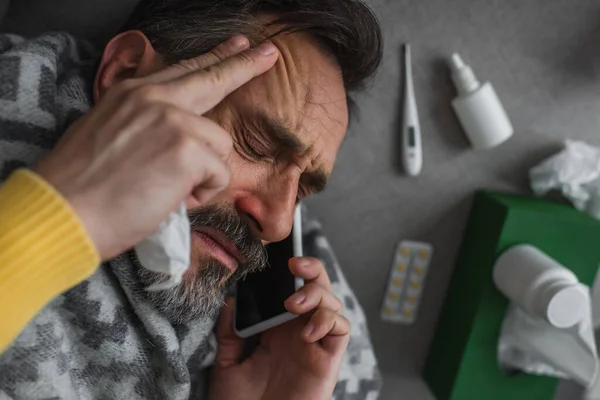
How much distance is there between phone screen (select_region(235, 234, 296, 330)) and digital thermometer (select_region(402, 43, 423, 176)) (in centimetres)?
31

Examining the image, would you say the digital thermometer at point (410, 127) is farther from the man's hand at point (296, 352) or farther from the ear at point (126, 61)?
the ear at point (126, 61)

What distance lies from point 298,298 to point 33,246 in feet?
1.49

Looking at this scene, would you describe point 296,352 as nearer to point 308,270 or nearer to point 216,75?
point 308,270

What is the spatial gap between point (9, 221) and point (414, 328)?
95 cm

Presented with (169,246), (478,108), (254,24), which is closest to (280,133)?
(254,24)

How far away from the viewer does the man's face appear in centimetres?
72

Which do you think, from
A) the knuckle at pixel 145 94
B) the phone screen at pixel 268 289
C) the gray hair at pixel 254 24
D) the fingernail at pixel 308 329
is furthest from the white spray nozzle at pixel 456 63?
the knuckle at pixel 145 94

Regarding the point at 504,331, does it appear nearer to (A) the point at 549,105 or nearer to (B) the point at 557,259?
(B) the point at 557,259

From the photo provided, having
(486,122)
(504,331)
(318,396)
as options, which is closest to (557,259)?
(504,331)

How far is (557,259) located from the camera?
102 centimetres

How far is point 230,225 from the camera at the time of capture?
0.74 meters

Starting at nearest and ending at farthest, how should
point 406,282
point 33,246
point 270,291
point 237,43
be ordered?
point 33,246, point 237,43, point 270,291, point 406,282

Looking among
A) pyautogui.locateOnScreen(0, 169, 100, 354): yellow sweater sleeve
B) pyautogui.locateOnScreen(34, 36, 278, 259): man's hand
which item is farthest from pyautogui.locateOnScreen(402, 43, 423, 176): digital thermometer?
pyautogui.locateOnScreen(0, 169, 100, 354): yellow sweater sleeve

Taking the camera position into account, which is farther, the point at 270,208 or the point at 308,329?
the point at 308,329
